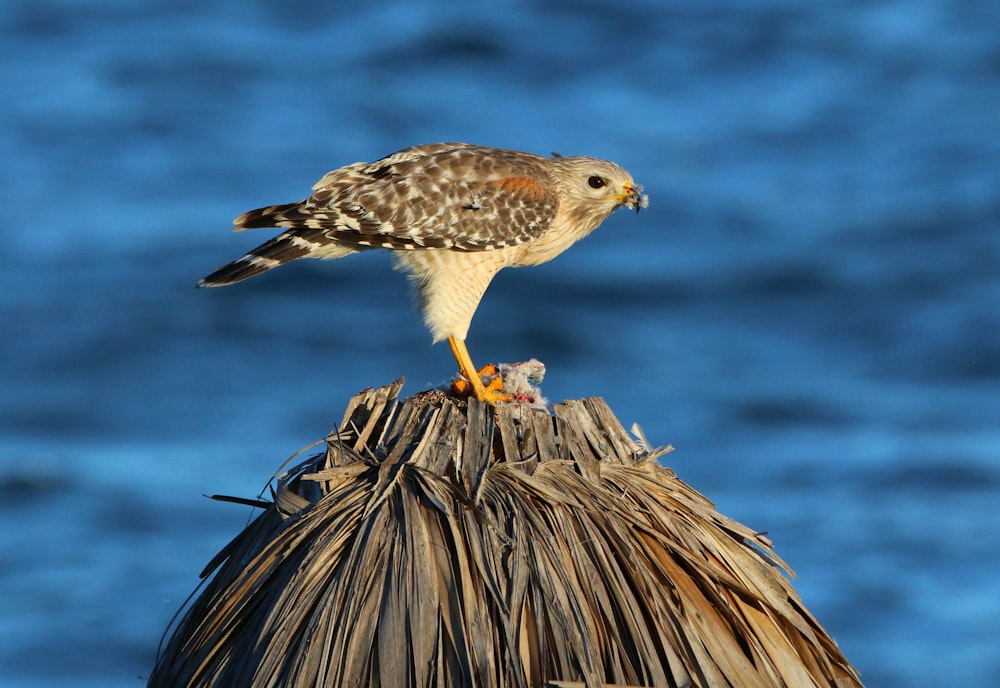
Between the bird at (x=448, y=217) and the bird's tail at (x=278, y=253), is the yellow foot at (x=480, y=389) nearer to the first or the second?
the bird at (x=448, y=217)

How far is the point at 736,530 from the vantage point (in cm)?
409

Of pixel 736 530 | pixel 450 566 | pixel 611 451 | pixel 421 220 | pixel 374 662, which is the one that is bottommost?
pixel 374 662

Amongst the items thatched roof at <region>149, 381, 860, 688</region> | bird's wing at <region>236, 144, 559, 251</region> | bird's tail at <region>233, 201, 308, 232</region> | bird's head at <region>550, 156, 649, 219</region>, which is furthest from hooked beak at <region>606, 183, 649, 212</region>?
thatched roof at <region>149, 381, 860, 688</region>

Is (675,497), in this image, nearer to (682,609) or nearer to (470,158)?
(682,609)

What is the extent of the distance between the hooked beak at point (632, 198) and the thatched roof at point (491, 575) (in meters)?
4.01

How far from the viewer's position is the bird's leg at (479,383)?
488 cm

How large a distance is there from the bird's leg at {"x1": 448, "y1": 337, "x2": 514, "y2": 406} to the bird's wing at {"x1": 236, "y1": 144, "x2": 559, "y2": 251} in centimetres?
93

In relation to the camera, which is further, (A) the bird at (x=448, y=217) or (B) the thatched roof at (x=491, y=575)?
(A) the bird at (x=448, y=217)

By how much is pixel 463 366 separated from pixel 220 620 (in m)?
2.74

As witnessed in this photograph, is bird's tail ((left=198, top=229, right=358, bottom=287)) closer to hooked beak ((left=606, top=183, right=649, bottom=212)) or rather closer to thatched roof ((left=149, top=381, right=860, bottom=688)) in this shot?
hooked beak ((left=606, top=183, right=649, bottom=212))

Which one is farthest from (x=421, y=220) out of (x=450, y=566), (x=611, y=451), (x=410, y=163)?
(x=450, y=566)

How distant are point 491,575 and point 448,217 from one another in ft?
13.9

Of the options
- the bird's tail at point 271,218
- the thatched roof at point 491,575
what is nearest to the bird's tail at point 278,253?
the bird's tail at point 271,218

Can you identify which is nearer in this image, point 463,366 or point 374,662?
point 374,662
